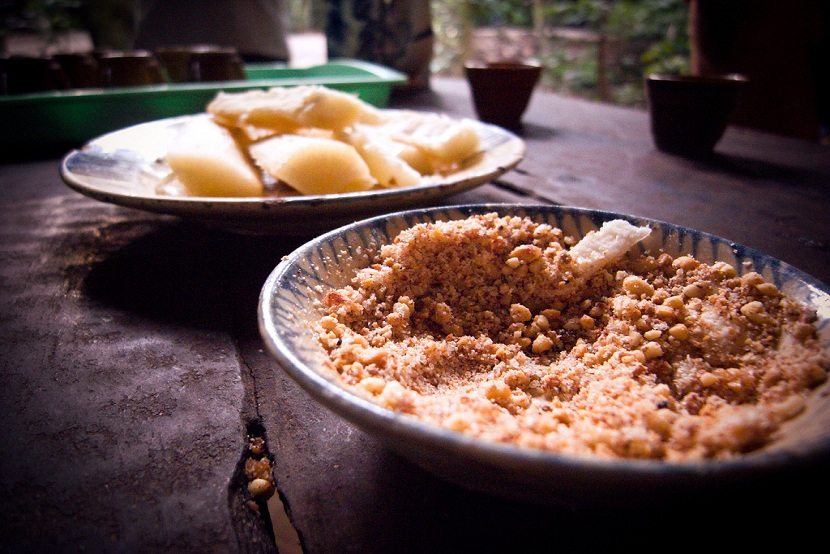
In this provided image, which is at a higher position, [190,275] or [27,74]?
[27,74]

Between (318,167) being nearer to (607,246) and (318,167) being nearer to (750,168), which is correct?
(607,246)

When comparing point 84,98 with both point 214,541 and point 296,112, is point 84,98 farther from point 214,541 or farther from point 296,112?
point 214,541

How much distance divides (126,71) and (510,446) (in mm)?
1982

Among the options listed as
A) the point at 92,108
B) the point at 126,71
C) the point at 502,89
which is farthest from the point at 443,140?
the point at 126,71

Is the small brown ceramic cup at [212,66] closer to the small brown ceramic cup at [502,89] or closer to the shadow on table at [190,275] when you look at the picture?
the small brown ceramic cup at [502,89]

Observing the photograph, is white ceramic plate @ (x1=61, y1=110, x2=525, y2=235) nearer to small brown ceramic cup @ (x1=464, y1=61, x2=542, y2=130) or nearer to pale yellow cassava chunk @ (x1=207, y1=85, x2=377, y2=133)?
pale yellow cassava chunk @ (x1=207, y1=85, x2=377, y2=133)

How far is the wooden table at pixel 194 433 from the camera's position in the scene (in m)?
0.42

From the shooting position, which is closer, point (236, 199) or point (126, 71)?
point (236, 199)

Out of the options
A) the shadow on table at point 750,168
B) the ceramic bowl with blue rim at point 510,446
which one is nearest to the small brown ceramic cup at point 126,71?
the ceramic bowl with blue rim at point 510,446

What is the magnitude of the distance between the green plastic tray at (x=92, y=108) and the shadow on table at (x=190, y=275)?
0.81m

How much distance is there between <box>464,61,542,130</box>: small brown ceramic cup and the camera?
69.2 inches

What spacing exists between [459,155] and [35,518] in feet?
3.11

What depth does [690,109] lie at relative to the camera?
4.97ft

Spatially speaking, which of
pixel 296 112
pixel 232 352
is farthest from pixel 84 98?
pixel 232 352
